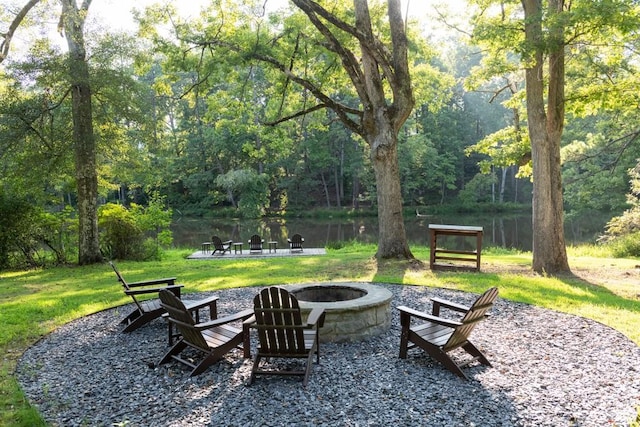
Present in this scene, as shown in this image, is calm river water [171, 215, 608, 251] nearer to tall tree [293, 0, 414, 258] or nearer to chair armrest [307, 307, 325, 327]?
tall tree [293, 0, 414, 258]

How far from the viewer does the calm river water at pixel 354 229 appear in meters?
24.1

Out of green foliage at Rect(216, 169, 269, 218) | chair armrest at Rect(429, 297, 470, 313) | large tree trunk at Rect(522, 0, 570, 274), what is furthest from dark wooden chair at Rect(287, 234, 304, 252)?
green foliage at Rect(216, 169, 269, 218)

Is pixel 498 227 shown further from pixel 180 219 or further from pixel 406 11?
pixel 180 219

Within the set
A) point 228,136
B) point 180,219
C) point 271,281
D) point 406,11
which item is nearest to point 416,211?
point 228,136

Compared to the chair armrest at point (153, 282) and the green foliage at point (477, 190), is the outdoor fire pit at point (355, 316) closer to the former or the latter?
the chair armrest at point (153, 282)

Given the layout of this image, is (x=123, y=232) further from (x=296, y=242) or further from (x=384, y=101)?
(x=384, y=101)

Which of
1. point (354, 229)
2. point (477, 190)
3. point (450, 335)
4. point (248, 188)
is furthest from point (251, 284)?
point (477, 190)

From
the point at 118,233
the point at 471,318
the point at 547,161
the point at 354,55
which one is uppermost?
the point at 354,55

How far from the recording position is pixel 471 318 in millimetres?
4465

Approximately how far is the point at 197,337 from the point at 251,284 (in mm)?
4592

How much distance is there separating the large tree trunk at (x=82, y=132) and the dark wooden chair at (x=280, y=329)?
941 cm

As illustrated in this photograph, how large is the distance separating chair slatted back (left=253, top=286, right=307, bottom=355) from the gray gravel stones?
307mm

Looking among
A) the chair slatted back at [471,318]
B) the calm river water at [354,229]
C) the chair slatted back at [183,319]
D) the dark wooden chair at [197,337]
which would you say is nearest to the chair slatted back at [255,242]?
the calm river water at [354,229]

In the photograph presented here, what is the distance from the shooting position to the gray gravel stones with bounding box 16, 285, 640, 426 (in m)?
3.62
